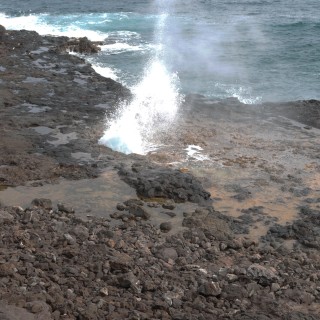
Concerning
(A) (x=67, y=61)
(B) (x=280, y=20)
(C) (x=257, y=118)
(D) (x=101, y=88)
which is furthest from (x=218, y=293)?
(B) (x=280, y=20)

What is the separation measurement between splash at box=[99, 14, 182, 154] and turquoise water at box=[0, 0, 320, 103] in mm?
1195

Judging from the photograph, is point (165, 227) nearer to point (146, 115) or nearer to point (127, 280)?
point (127, 280)

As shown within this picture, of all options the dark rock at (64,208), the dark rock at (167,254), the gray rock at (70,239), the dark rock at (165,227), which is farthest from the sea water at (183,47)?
the dark rock at (167,254)

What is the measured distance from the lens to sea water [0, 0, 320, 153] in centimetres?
3334

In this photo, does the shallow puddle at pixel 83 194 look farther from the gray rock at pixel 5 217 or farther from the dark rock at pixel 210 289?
the dark rock at pixel 210 289

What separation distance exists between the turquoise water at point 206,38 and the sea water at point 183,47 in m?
0.08

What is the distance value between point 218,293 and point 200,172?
29.5 feet

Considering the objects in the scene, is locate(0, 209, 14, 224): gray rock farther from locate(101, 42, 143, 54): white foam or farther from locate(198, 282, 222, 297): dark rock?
locate(101, 42, 143, 54): white foam

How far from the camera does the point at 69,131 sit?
2716cm

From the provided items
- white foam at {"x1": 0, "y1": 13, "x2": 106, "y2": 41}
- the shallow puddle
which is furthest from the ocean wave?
the shallow puddle

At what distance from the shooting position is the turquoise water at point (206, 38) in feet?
125

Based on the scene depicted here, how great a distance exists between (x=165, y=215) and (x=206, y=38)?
33.2 m

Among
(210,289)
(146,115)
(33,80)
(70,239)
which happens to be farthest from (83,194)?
(33,80)

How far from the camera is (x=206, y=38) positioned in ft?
165
